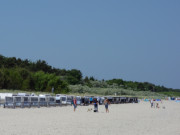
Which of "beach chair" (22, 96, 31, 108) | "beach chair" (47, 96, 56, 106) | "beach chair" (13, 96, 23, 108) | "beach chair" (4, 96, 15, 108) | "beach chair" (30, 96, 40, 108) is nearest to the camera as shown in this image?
"beach chair" (4, 96, 15, 108)

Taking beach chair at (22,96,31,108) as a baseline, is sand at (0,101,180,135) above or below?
below

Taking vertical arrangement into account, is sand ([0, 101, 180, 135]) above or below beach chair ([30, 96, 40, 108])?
below


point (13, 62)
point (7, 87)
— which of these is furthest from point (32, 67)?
point (7, 87)

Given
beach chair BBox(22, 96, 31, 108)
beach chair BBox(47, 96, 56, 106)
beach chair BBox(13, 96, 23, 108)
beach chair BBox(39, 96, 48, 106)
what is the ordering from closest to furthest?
beach chair BBox(13, 96, 23, 108) < beach chair BBox(22, 96, 31, 108) < beach chair BBox(39, 96, 48, 106) < beach chair BBox(47, 96, 56, 106)

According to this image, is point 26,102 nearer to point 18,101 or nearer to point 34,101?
point 18,101

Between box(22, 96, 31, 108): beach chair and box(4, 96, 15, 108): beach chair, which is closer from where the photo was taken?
box(4, 96, 15, 108): beach chair

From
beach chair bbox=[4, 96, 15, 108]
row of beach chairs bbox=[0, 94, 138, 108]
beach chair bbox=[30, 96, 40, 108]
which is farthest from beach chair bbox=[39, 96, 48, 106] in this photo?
beach chair bbox=[4, 96, 15, 108]

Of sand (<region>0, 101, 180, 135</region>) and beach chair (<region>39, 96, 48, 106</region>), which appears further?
beach chair (<region>39, 96, 48, 106</region>)

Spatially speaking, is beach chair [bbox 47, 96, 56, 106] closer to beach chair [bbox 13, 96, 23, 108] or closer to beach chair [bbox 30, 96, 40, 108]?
beach chair [bbox 30, 96, 40, 108]

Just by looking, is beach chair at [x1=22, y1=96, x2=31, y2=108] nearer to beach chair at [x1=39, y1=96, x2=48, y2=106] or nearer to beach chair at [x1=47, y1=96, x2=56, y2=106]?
beach chair at [x1=39, y1=96, x2=48, y2=106]

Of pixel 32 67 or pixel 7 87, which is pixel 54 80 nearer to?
pixel 7 87

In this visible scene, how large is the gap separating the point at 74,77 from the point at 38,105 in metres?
98.5

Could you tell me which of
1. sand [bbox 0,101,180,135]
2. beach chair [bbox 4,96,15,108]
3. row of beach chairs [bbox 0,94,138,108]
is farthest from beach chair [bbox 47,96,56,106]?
sand [bbox 0,101,180,135]

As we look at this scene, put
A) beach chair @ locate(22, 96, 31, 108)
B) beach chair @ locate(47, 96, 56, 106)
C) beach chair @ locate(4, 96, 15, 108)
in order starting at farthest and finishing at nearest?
beach chair @ locate(47, 96, 56, 106) → beach chair @ locate(22, 96, 31, 108) → beach chair @ locate(4, 96, 15, 108)
